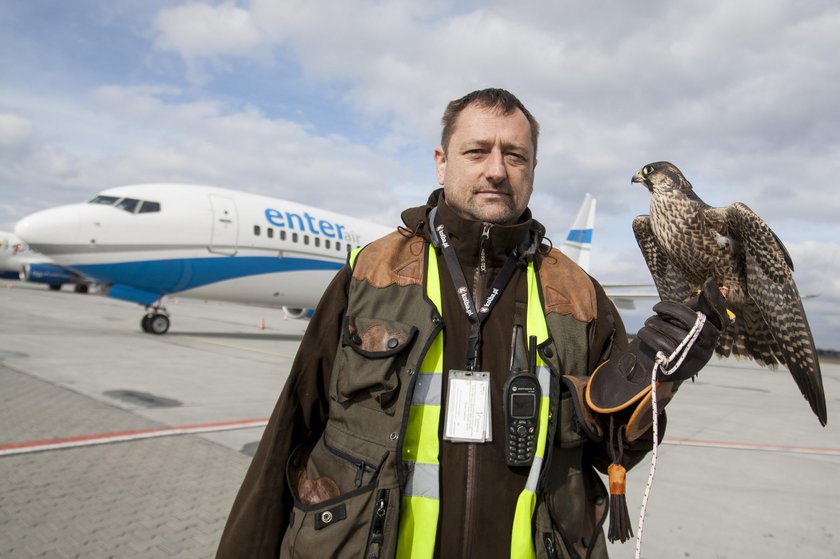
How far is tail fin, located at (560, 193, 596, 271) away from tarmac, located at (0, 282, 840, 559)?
11018mm

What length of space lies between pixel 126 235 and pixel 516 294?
12.7m

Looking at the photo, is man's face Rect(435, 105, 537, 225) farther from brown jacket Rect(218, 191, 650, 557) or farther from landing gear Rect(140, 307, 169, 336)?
landing gear Rect(140, 307, 169, 336)

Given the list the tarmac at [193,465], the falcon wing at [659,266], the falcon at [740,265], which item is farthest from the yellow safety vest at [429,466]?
the tarmac at [193,465]

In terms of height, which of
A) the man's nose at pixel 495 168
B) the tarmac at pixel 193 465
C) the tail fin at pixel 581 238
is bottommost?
the tarmac at pixel 193 465

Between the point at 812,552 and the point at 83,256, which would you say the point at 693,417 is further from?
the point at 83,256

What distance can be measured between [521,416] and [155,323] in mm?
14194

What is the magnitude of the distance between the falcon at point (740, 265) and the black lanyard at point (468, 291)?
965mm

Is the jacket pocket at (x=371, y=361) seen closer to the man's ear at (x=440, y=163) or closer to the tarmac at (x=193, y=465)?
the man's ear at (x=440, y=163)

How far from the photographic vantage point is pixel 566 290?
184 centimetres

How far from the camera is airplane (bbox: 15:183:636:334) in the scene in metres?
12.1

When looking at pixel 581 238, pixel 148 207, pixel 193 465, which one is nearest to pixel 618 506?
pixel 193 465

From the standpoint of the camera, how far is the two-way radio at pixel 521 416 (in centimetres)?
157

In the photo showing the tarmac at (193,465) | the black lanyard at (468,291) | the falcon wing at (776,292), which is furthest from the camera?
the tarmac at (193,465)

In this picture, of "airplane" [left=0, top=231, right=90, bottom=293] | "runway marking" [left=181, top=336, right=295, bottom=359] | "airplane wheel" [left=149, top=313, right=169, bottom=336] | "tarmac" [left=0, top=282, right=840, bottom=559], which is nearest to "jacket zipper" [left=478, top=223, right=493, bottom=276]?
"tarmac" [left=0, top=282, right=840, bottom=559]
